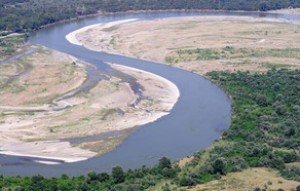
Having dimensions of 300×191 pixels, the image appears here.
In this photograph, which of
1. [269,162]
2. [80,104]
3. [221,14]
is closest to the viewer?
[269,162]

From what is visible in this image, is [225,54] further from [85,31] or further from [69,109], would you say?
[69,109]

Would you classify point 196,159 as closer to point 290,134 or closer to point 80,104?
point 290,134

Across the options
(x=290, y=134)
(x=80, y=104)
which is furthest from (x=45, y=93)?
(x=290, y=134)

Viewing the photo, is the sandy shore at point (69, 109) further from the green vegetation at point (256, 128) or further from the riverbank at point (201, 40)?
the riverbank at point (201, 40)

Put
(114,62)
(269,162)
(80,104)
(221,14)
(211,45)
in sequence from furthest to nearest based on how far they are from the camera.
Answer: (221,14) < (211,45) < (114,62) < (80,104) < (269,162)

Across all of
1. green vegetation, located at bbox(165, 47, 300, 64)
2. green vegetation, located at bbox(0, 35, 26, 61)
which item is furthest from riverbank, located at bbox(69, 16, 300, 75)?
green vegetation, located at bbox(0, 35, 26, 61)

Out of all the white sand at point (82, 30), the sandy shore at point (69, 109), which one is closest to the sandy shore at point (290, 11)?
the white sand at point (82, 30)
